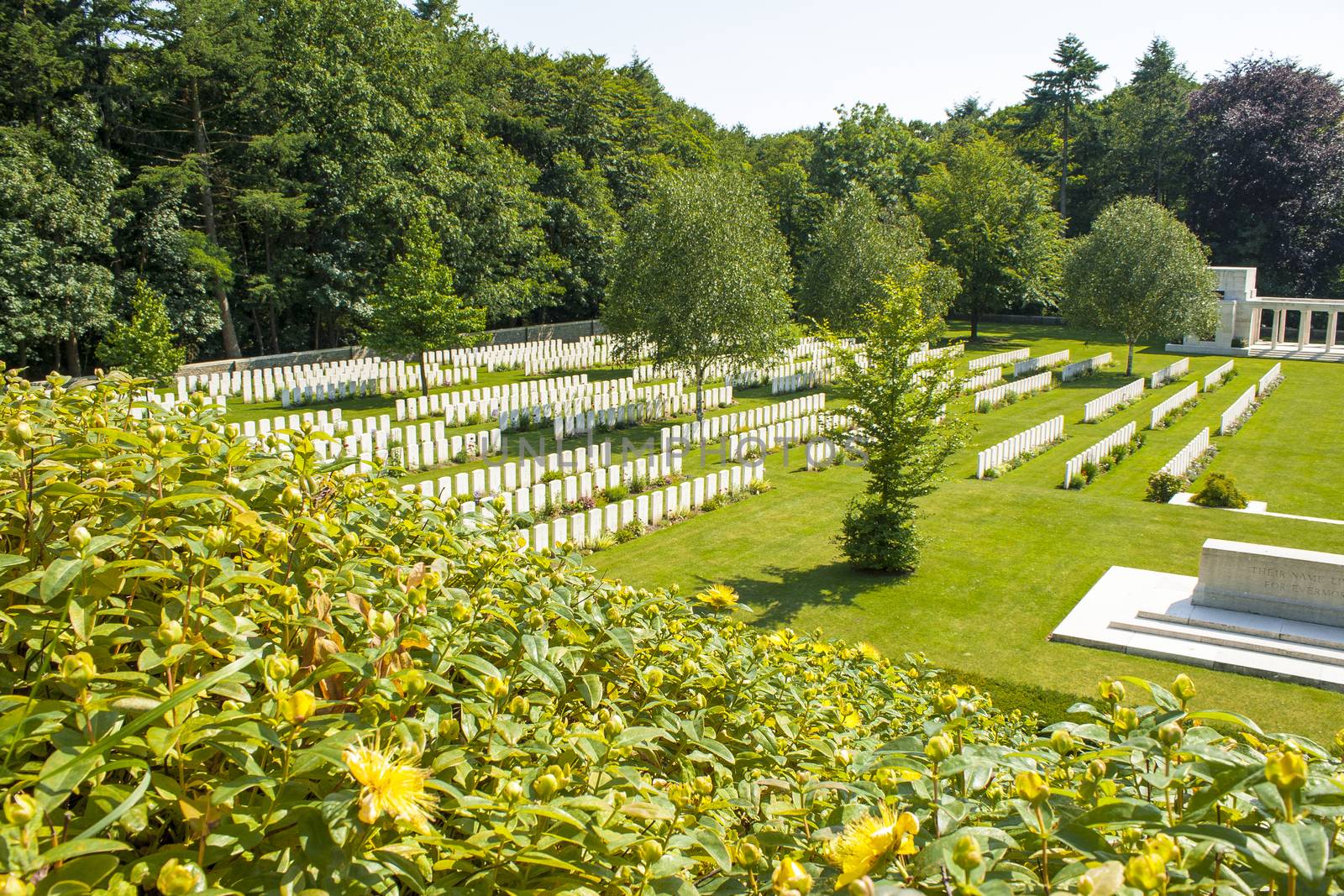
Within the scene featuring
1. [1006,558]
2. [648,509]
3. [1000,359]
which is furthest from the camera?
[1000,359]

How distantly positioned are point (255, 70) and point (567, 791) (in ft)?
116

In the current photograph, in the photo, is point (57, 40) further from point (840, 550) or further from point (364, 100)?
point (840, 550)

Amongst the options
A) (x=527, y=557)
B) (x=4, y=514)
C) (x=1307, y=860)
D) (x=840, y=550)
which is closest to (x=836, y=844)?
(x=1307, y=860)

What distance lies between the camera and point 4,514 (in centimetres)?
243

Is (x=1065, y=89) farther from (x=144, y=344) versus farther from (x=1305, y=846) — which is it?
(x=1305, y=846)

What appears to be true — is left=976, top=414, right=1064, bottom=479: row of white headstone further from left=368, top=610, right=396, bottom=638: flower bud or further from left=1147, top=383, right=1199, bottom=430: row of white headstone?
left=368, top=610, right=396, bottom=638: flower bud

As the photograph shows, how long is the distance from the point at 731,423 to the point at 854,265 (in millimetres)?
14583

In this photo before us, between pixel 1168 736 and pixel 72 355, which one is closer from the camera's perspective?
pixel 1168 736

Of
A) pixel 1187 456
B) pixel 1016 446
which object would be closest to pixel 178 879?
pixel 1016 446

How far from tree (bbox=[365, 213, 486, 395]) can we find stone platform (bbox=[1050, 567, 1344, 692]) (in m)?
19.8

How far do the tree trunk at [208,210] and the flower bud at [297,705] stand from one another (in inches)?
1305

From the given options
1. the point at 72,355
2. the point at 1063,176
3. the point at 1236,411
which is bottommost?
the point at 1236,411

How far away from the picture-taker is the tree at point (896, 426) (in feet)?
41.0

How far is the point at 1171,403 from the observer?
27188 mm
